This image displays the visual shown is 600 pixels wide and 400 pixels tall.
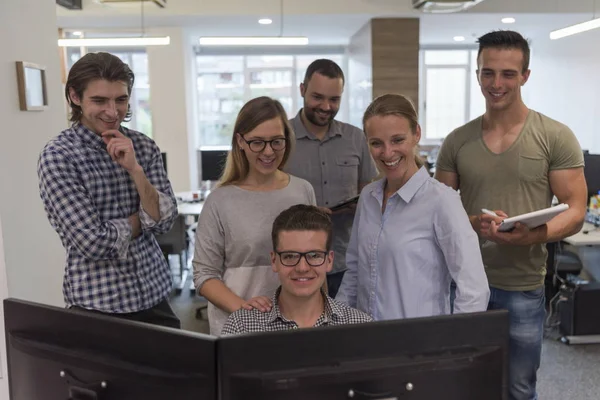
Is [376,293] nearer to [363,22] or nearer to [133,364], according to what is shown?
[133,364]

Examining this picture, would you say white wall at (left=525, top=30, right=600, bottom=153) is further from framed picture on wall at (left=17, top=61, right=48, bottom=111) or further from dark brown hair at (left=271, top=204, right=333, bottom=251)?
dark brown hair at (left=271, top=204, right=333, bottom=251)

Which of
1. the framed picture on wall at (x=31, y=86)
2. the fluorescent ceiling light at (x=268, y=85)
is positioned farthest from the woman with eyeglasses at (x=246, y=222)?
the fluorescent ceiling light at (x=268, y=85)

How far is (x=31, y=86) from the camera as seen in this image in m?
2.72

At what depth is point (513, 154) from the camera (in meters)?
1.89

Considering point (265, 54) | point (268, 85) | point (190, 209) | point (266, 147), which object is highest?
point (265, 54)

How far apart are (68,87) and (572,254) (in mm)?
4114

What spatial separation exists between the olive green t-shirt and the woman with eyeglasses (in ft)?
2.37

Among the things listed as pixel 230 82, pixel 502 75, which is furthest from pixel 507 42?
pixel 230 82

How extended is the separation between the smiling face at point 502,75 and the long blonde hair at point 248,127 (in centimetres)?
73

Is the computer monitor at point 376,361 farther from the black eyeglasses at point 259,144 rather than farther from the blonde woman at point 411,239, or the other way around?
the black eyeglasses at point 259,144

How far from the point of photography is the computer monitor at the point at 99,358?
81cm

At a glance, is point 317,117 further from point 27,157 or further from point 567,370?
point 567,370

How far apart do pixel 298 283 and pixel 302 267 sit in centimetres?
4

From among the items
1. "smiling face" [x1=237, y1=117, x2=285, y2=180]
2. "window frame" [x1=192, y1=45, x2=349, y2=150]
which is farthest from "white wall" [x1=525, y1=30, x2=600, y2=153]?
"smiling face" [x1=237, y1=117, x2=285, y2=180]
